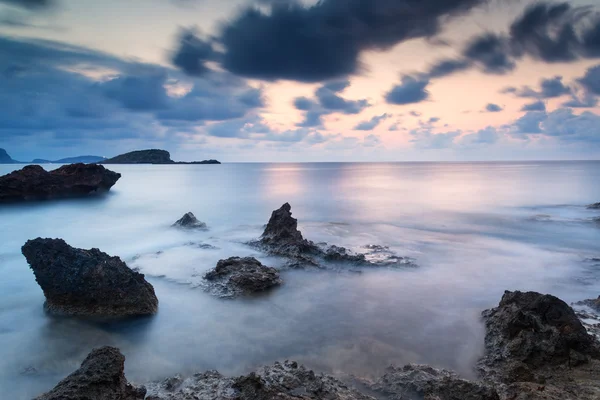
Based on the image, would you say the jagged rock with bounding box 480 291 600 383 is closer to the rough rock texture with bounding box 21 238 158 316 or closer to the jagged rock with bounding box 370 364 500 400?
the jagged rock with bounding box 370 364 500 400

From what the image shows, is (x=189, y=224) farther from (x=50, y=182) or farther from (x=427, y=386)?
(x=50, y=182)

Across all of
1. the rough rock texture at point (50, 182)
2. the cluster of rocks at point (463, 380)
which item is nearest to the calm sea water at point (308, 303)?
the cluster of rocks at point (463, 380)

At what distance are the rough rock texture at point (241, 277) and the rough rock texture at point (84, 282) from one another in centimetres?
195

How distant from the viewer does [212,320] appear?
7.86 metres

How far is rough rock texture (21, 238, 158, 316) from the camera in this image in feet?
25.0

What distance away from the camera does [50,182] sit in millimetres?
29531

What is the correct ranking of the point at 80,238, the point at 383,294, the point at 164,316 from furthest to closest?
the point at 80,238, the point at 383,294, the point at 164,316

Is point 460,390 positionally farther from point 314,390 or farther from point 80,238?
point 80,238

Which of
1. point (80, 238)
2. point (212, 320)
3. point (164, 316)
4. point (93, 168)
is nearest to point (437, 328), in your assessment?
point (212, 320)

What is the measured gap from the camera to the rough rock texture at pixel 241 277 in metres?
9.21

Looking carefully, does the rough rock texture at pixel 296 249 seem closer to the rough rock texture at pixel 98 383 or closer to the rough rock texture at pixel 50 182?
Answer: the rough rock texture at pixel 98 383

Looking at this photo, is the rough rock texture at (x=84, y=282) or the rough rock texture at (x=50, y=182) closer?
the rough rock texture at (x=84, y=282)

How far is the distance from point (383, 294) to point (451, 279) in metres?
2.74

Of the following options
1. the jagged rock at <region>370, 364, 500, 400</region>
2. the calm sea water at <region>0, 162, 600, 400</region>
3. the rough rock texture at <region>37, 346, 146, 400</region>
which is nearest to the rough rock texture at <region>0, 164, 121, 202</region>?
the calm sea water at <region>0, 162, 600, 400</region>
